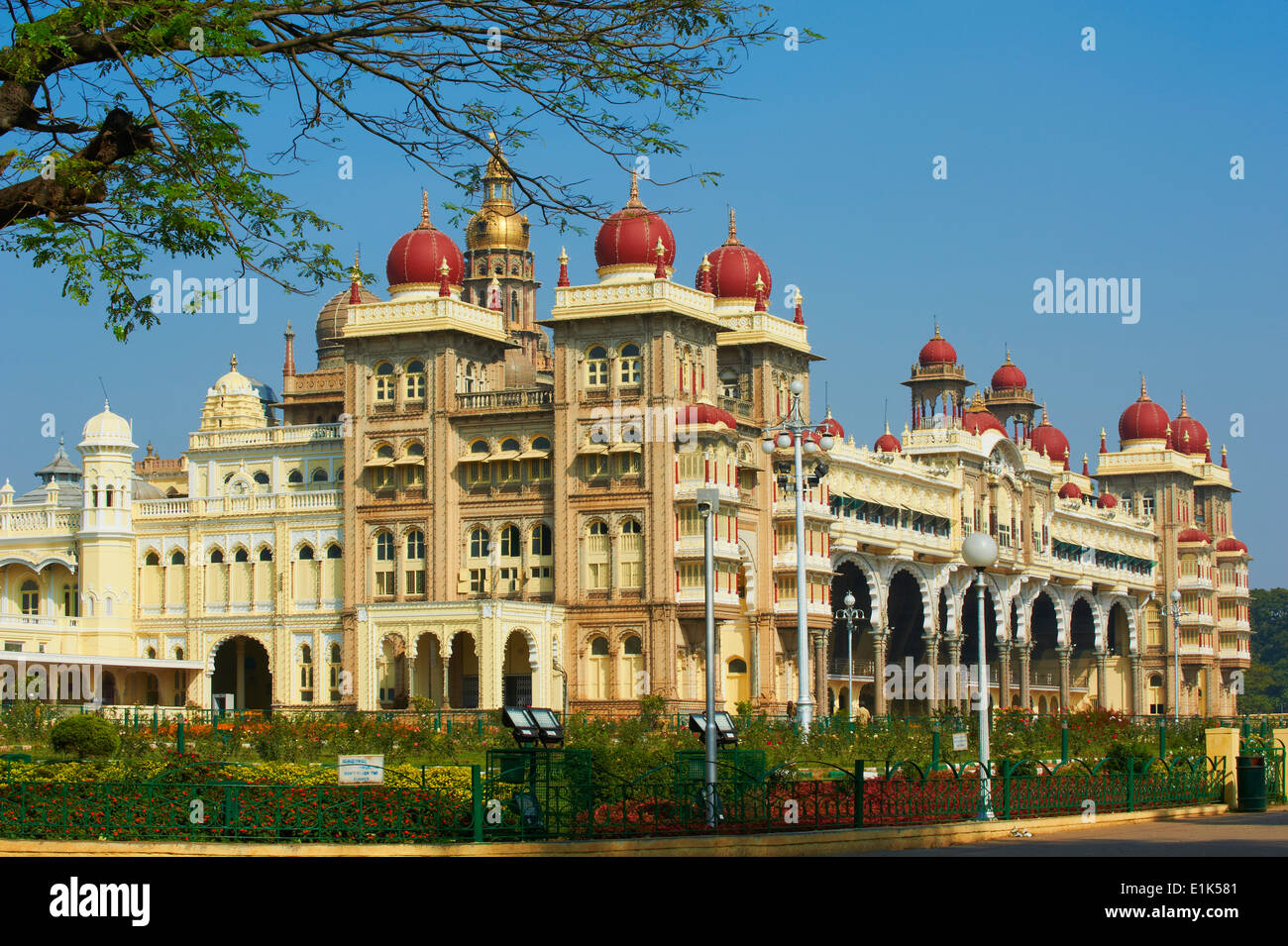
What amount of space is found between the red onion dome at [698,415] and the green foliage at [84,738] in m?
31.5

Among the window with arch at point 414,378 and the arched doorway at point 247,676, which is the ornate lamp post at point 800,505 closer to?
the window with arch at point 414,378

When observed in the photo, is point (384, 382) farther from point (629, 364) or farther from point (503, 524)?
point (629, 364)

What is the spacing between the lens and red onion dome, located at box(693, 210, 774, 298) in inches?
2975

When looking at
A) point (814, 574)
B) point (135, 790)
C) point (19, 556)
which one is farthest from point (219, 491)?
point (135, 790)

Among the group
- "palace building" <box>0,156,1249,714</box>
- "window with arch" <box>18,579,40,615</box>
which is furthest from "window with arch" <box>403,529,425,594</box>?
"window with arch" <box>18,579,40,615</box>

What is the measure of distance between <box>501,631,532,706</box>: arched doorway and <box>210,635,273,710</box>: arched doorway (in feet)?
42.9

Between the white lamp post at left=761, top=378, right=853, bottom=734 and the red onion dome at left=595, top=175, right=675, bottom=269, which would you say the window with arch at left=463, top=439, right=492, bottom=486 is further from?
the white lamp post at left=761, top=378, right=853, bottom=734

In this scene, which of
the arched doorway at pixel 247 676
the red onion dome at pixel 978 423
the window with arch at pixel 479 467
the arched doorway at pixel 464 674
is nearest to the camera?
the arched doorway at pixel 464 674

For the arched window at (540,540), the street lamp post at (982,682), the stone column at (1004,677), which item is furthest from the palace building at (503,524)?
the street lamp post at (982,682)

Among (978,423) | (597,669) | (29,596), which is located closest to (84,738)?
(597,669)

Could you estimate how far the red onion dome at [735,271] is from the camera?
7556 cm

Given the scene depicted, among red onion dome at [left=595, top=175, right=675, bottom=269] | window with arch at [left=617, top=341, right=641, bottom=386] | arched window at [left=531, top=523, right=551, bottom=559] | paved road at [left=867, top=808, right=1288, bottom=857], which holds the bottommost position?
paved road at [left=867, top=808, right=1288, bottom=857]

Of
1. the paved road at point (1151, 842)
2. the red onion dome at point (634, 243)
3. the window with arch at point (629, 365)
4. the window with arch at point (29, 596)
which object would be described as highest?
the red onion dome at point (634, 243)

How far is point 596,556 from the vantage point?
67.8 m
